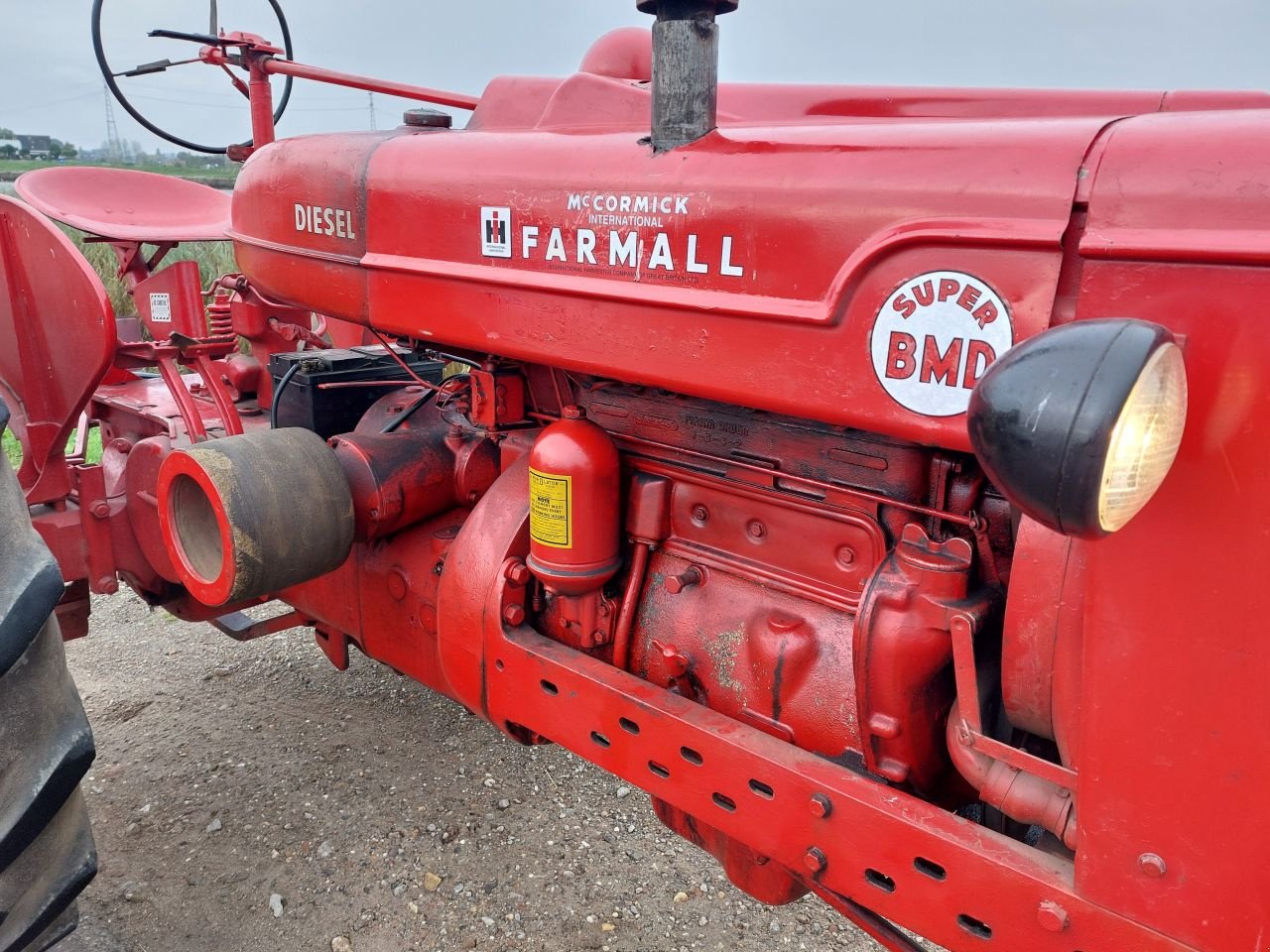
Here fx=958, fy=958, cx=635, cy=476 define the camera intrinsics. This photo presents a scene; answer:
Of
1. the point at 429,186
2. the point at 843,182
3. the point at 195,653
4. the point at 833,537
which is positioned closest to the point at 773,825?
the point at 833,537

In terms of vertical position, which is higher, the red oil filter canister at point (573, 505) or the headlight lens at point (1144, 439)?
the headlight lens at point (1144, 439)

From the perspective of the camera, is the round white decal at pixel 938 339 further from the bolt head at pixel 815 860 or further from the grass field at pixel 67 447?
the grass field at pixel 67 447

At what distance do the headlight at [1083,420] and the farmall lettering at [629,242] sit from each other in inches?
18.2

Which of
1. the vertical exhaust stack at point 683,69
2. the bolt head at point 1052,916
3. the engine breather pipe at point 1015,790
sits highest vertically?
the vertical exhaust stack at point 683,69

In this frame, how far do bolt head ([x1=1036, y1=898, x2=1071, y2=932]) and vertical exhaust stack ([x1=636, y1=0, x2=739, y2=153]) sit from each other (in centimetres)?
98

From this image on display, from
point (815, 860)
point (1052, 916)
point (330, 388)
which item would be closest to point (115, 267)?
point (330, 388)

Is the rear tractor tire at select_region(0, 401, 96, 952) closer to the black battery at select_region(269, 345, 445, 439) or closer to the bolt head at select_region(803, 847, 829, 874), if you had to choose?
the black battery at select_region(269, 345, 445, 439)

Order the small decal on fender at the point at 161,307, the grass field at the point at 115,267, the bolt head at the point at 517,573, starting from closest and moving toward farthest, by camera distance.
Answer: the bolt head at the point at 517,573 < the small decal on fender at the point at 161,307 < the grass field at the point at 115,267

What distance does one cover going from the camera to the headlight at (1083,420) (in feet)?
2.31

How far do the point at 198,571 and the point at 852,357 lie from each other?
122 cm

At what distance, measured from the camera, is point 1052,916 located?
1.01 m

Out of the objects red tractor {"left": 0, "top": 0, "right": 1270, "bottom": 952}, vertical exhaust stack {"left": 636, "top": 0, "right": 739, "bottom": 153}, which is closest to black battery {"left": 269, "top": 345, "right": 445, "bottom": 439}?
red tractor {"left": 0, "top": 0, "right": 1270, "bottom": 952}

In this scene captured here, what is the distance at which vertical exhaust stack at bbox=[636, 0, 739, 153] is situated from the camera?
121cm

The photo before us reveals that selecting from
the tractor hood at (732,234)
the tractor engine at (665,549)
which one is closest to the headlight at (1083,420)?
the tractor hood at (732,234)
